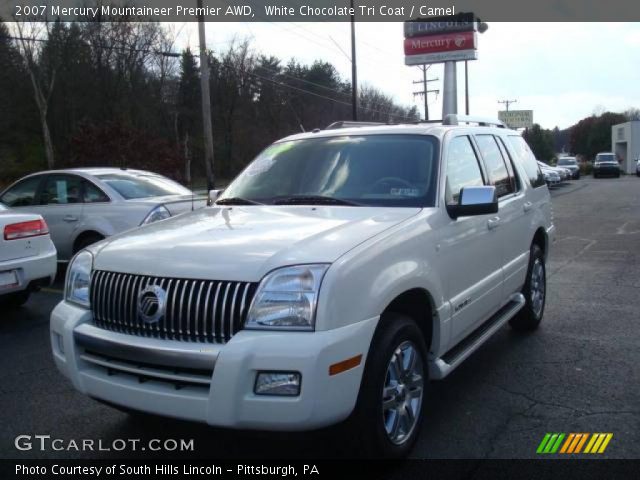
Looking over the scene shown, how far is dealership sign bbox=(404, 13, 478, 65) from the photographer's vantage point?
3466 cm

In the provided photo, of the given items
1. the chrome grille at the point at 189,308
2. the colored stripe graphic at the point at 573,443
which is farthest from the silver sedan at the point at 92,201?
the colored stripe graphic at the point at 573,443

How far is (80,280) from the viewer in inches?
138

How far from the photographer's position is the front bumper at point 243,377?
269 centimetres

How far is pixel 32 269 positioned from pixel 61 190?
2.81 meters

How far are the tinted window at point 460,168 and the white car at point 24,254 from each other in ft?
14.9

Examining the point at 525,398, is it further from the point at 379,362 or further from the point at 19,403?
the point at 19,403

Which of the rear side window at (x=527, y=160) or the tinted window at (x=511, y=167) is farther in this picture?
the rear side window at (x=527, y=160)

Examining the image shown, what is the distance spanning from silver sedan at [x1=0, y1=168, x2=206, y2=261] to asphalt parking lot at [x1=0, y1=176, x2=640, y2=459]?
1.79 meters

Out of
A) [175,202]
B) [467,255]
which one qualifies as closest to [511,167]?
[467,255]

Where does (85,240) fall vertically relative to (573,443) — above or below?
above

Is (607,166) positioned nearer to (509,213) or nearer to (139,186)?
(139,186)

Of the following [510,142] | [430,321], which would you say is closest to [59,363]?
[430,321]

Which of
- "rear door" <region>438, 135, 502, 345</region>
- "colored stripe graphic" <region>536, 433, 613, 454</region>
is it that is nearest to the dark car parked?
"rear door" <region>438, 135, 502, 345</region>

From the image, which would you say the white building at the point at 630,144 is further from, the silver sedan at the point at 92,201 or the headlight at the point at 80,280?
the headlight at the point at 80,280
